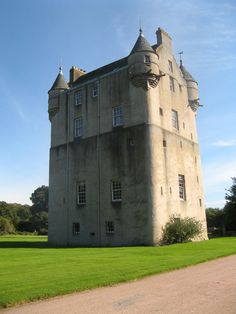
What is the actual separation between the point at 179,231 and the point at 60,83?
860 inches

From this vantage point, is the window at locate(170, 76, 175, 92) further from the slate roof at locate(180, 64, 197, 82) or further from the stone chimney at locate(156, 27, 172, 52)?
the slate roof at locate(180, 64, 197, 82)

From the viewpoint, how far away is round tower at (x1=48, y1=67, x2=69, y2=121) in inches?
1572

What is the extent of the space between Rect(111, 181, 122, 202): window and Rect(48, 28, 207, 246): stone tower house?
94mm

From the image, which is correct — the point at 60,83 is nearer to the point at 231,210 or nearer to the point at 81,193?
the point at 81,193

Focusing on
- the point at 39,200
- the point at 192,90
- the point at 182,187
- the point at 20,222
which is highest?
the point at 39,200

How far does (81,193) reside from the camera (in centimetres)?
3531

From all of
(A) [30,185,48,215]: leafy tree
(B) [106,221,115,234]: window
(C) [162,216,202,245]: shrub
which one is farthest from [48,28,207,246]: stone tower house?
(A) [30,185,48,215]: leafy tree

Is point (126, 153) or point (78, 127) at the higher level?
point (78, 127)

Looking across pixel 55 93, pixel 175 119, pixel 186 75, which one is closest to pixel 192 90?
pixel 186 75

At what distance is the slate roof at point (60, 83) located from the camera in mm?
40594

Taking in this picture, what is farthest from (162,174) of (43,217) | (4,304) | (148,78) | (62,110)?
(43,217)

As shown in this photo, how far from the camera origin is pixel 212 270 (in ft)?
44.7

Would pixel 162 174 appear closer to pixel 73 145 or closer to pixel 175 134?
pixel 175 134

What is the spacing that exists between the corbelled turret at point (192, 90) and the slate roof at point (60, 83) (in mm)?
13968
